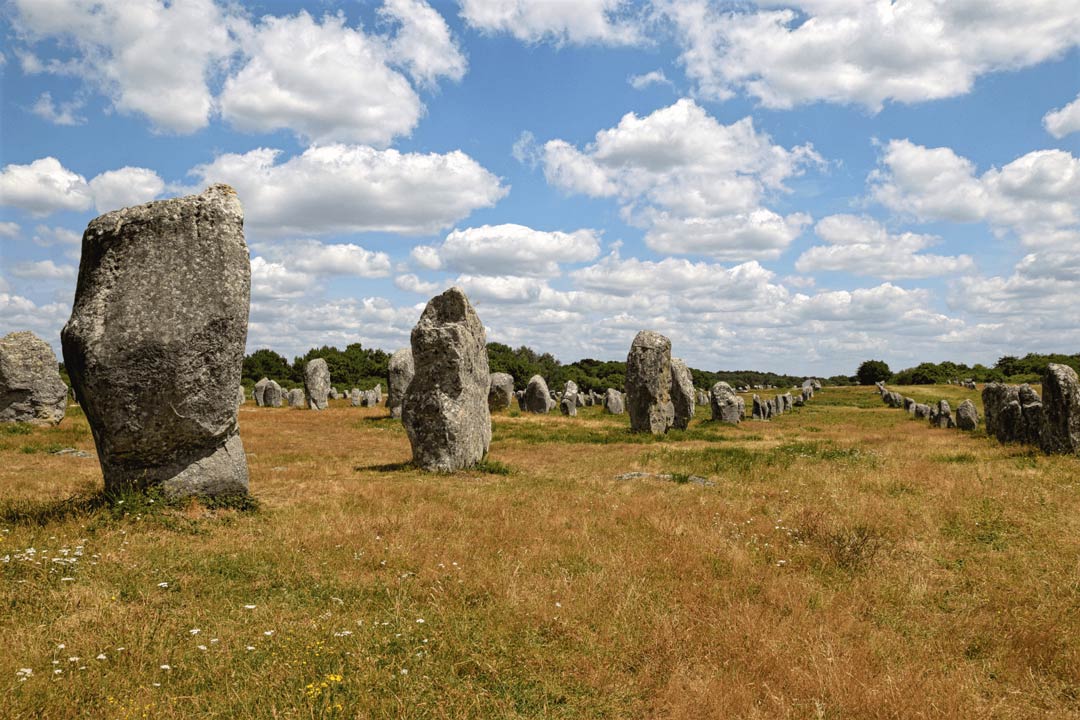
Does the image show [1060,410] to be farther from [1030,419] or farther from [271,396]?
[271,396]

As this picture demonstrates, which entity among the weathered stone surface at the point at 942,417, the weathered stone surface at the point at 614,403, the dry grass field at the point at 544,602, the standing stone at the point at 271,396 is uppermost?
the standing stone at the point at 271,396

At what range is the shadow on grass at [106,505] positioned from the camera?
869 cm

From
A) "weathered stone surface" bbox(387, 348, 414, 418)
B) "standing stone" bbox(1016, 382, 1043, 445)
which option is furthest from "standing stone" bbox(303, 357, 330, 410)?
"standing stone" bbox(1016, 382, 1043, 445)

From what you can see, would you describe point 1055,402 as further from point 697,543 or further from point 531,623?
point 531,623

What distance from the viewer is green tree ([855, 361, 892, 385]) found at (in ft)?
288

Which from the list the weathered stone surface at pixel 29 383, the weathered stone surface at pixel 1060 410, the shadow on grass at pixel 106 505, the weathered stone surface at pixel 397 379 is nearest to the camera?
the shadow on grass at pixel 106 505

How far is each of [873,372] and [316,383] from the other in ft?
248

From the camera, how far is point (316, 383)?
41.3 meters

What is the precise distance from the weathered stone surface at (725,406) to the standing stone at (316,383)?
2379 cm

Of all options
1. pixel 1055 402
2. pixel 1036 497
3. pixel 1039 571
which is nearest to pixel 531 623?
pixel 1039 571

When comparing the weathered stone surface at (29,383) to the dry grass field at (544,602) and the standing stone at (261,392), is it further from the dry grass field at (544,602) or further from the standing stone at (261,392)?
the standing stone at (261,392)

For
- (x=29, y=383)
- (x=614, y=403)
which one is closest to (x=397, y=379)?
(x=29, y=383)

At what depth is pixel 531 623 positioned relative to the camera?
5918 millimetres

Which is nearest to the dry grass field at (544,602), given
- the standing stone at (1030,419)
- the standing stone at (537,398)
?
the standing stone at (1030,419)
